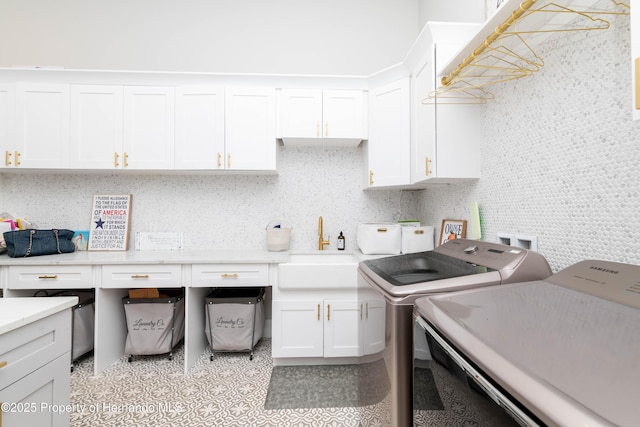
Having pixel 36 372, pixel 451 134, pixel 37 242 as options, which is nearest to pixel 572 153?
pixel 451 134

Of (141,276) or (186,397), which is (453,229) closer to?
(186,397)

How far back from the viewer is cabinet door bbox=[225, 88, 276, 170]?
2371 mm

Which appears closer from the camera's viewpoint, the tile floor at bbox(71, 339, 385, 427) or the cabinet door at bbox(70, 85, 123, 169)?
the tile floor at bbox(71, 339, 385, 427)

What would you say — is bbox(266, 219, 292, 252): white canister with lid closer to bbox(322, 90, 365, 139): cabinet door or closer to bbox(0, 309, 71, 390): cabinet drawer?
bbox(322, 90, 365, 139): cabinet door

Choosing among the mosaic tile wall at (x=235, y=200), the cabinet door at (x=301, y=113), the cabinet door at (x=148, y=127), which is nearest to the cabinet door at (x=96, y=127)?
the cabinet door at (x=148, y=127)

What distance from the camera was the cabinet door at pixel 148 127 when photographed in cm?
235

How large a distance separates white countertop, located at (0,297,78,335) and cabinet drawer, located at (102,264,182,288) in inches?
38.3

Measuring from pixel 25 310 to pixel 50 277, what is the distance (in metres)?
1.43

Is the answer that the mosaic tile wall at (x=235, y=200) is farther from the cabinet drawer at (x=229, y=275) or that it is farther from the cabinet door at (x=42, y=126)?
the cabinet drawer at (x=229, y=275)

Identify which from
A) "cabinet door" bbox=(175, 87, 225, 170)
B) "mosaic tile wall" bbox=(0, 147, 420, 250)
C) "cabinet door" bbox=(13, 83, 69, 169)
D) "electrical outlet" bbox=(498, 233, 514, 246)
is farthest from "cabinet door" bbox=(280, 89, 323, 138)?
"cabinet door" bbox=(13, 83, 69, 169)

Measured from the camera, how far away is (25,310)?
986 mm

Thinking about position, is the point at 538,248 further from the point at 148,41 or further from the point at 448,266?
the point at 148,41

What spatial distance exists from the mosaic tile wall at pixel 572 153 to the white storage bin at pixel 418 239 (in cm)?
71

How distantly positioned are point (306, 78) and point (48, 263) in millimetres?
2398
